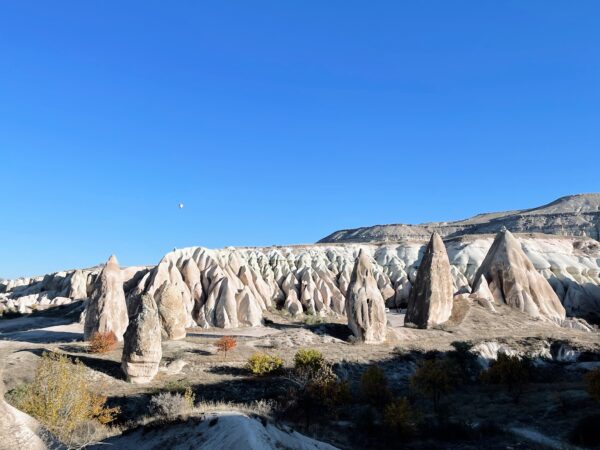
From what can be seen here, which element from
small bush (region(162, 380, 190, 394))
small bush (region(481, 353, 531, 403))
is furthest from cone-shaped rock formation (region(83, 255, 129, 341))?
small bush (region(481, 353, 531, 403))

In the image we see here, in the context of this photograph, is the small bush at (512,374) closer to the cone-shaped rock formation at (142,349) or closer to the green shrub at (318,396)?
the green shrub at (318,396)

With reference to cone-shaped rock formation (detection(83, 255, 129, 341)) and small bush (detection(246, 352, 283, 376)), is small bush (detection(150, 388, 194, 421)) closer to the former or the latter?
small bush (detection(246, 352, 283, 376))

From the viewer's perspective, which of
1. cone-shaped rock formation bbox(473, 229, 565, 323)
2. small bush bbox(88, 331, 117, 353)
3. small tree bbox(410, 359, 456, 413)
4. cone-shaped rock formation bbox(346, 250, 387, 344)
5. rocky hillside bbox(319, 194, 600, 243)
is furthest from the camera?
rocky hillside bbox(319, 194, 600, 243)

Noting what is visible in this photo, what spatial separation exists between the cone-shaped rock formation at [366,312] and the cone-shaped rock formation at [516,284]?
1440cm

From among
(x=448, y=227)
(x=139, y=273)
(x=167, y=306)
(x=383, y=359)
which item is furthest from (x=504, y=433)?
(x=448, y=227)

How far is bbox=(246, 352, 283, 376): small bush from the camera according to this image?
2291cm

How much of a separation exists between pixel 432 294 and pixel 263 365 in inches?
626

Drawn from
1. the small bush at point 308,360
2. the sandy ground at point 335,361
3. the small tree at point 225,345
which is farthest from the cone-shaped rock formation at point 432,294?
the small tree at point 225,345

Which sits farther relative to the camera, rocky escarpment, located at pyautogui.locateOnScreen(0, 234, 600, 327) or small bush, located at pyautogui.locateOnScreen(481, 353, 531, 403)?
rocky escarpment, located at pyautogui.locateOnScreen(0, 234, 600, 327)

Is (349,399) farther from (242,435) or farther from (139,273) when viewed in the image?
(139,273)

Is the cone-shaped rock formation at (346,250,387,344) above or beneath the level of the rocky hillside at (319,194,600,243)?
beneath

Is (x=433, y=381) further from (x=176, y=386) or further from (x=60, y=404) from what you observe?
(x=60, y=404)

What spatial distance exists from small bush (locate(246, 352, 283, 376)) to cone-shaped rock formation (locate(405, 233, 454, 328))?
14.4 metres

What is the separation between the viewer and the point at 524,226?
109062 millimetres
